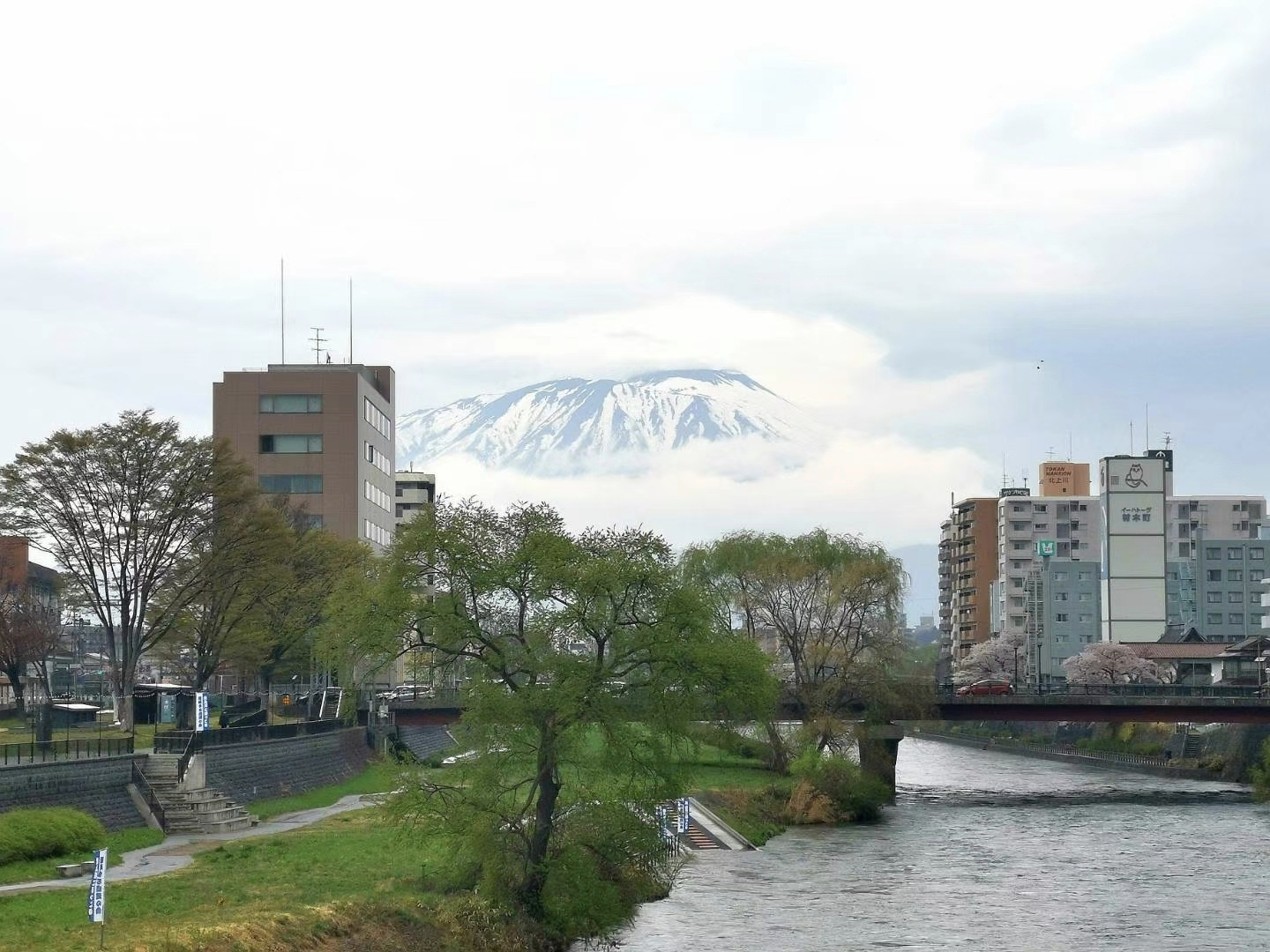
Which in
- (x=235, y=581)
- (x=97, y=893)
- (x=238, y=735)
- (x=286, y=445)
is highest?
(x=286, y=445)

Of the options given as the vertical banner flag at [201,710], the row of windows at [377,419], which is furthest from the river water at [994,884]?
the row of windows at [377,419]

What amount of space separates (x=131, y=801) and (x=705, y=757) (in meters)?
56.5

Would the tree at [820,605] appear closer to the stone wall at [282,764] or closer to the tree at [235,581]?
the stone wall at [282,764]

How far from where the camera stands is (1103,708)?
12044cm

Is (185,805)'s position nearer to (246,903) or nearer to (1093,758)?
(246,903)

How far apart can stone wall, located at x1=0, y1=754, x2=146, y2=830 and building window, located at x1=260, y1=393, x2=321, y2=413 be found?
94381 mm

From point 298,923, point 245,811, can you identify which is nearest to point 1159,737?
point 245,811

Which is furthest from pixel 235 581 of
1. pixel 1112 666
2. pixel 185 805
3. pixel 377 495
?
pixel 1112 666

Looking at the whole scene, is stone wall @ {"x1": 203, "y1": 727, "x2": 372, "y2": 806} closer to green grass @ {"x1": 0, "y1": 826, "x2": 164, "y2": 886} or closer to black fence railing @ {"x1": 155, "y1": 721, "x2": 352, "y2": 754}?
black fence railing @ {"x1": 155, "y1": 721, "x2": 352, "y2": 754}

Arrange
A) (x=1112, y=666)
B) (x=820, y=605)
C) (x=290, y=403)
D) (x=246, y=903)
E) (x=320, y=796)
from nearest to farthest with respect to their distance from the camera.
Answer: (x=246, y=903), (x=320, y=796), (x=820, y=605), (x=290, y=403), (x=1112, y=666)

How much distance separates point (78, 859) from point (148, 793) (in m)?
12.3

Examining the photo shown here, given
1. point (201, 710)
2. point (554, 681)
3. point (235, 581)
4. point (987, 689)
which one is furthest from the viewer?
point (987, 689)

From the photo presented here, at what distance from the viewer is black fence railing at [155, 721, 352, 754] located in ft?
238

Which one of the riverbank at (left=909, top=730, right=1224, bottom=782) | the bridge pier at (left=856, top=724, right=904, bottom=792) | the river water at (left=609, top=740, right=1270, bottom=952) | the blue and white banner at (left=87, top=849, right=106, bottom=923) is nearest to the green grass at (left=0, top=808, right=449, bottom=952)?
the blue and white banner at (left=87, top=849, right=106, bottom=923)
